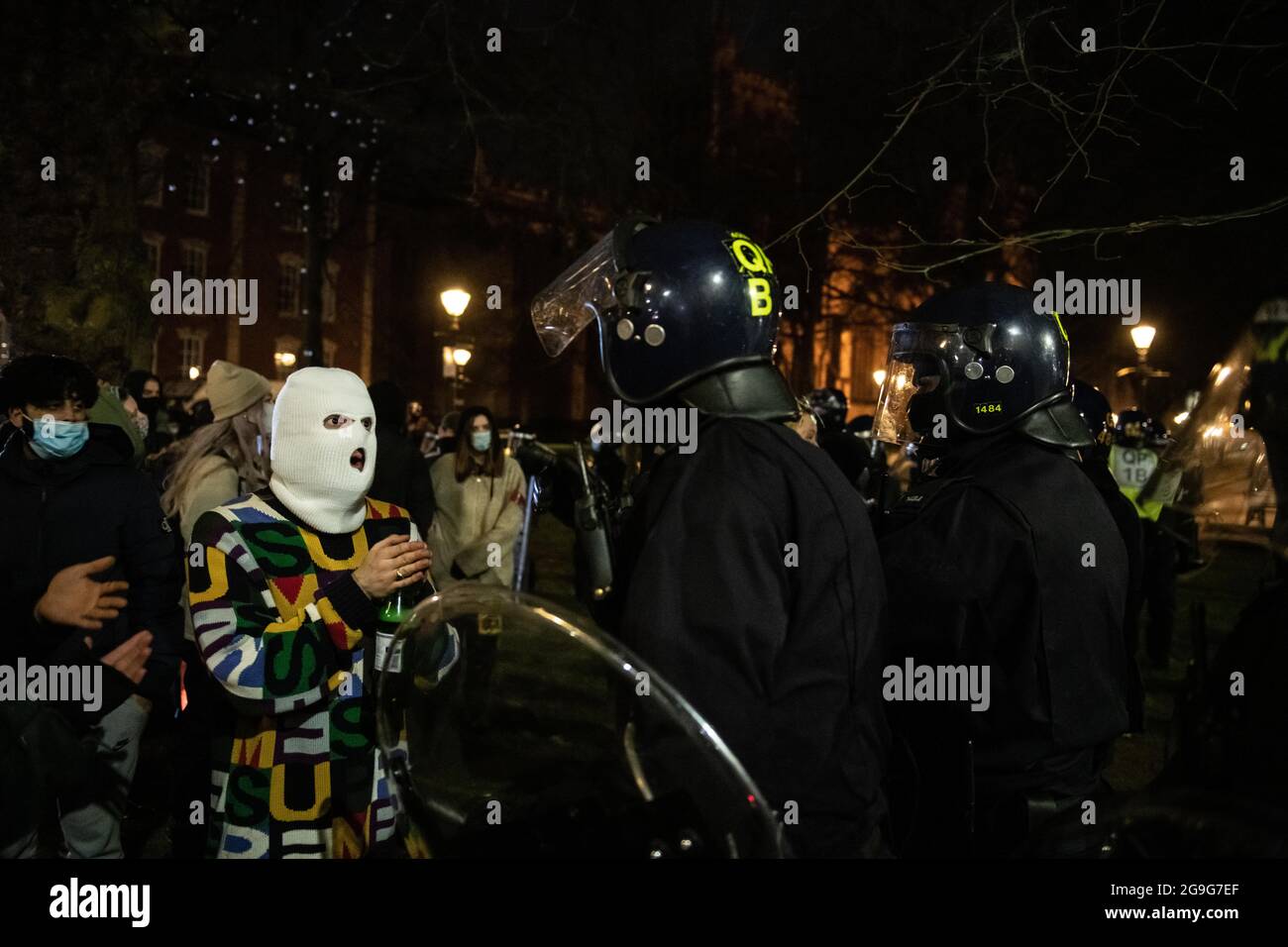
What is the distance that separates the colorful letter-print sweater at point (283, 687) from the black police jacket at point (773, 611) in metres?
1.12

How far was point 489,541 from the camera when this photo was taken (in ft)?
24.7

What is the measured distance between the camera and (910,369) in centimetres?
374

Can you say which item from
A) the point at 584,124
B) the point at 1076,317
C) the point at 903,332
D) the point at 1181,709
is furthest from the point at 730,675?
the point at 1076,317

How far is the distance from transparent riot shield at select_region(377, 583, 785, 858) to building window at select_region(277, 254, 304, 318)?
47.3m

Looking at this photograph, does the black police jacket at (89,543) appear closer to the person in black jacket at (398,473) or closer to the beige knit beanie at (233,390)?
the beige knit beanie at (233,390)

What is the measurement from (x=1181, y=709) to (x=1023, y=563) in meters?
0.68

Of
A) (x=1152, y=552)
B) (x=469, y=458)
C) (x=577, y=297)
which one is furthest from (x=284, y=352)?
(x=577, y=297)

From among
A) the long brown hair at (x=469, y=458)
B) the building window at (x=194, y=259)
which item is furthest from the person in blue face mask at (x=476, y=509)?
the building window at (x=194, y=259)

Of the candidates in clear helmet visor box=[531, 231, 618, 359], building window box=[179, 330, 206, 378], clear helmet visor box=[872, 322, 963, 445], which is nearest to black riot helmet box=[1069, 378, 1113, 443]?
clear helmet visor box=[872, 322, 963, 445]

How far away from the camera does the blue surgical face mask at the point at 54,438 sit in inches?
165

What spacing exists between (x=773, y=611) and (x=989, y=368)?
5.62 feet

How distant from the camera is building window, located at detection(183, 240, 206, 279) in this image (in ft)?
142

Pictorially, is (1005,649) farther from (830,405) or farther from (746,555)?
(830,405)
